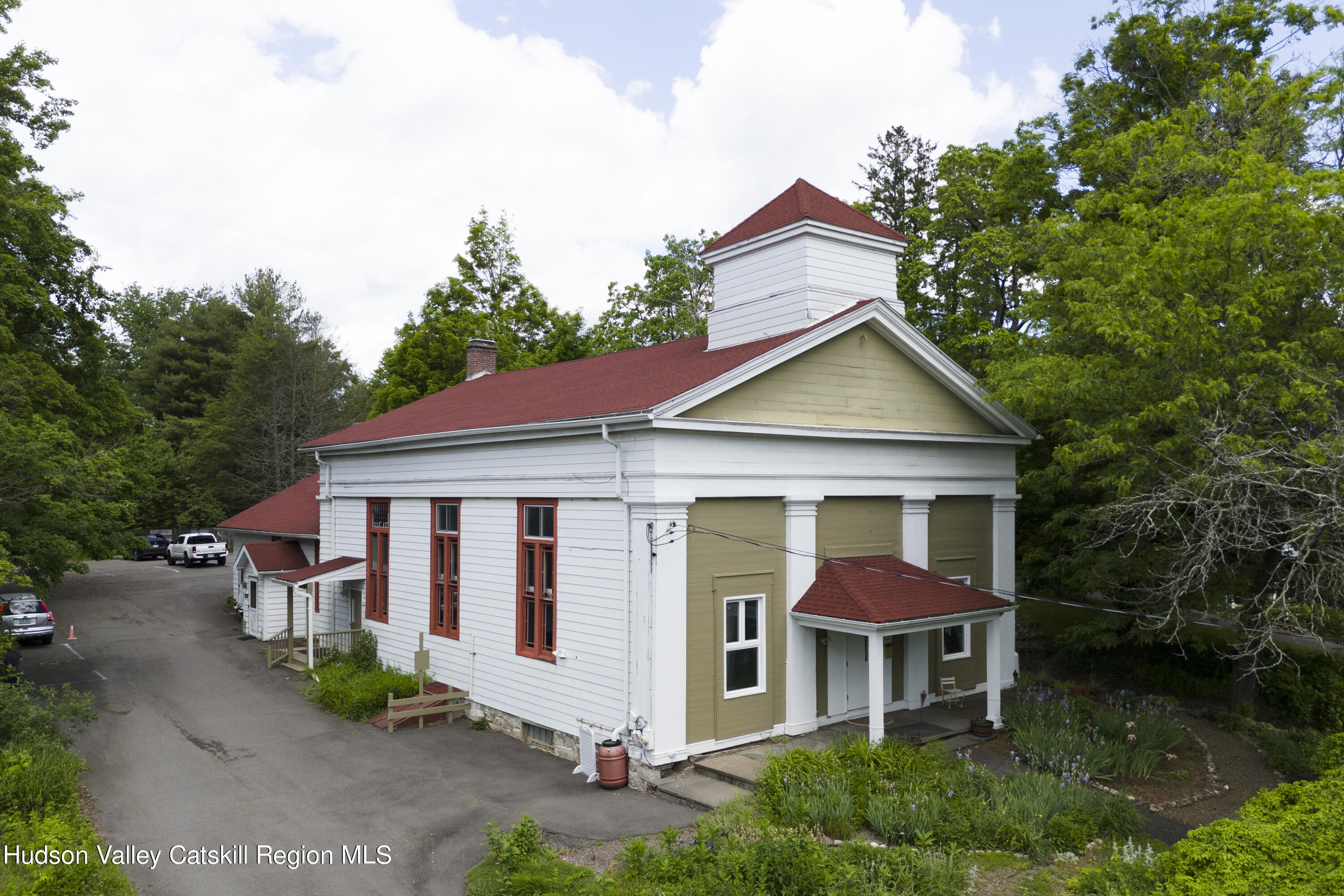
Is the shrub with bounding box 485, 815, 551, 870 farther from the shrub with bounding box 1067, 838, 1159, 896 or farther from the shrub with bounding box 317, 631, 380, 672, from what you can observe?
the shrub with bounding box 317, 631, 380, 672

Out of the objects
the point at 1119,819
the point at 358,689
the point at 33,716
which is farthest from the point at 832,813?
the point at 33,716

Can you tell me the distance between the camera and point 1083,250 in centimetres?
1678

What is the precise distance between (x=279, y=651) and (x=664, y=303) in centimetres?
2395

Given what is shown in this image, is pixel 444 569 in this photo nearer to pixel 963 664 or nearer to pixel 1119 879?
pixel 963 664

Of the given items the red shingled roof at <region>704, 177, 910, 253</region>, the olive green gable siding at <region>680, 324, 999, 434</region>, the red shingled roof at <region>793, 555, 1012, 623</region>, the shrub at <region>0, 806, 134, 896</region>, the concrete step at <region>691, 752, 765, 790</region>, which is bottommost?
the concrete step at <region>691, 752, 765, 790</region>

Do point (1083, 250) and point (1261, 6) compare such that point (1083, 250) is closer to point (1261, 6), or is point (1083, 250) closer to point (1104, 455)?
point (1104, 455)

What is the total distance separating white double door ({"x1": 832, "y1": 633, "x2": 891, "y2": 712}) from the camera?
1567 cm

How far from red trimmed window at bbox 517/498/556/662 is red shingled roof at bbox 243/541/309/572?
41.9ft

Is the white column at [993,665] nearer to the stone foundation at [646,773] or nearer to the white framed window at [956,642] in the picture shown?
the white framed window at [956,642]

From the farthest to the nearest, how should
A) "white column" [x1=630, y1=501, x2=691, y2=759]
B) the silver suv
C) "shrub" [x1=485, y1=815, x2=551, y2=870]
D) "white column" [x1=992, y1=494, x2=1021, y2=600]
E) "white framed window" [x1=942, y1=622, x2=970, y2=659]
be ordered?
the silver suv < "white column" [x1=992, y1=494, x2=1021, y2=600] < "white framed window" [x1=942, y1=622, x2=970, y2=659] < "white column" [x1=630, y1=501, x2=691, y2=759] < "shrub" [x1=485, y1=815, x2=551, y2=870]

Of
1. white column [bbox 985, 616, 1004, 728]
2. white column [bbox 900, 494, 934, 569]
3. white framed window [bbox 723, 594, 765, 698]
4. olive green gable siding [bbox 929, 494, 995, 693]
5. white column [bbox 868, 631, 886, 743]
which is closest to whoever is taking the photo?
white column [bbox 868, 631, 886, 743]

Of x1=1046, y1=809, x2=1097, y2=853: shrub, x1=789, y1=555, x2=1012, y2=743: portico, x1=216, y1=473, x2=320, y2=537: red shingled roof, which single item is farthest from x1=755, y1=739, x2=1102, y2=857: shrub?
x1=216, y1=473, x2=320, y2=537: red shingled roof

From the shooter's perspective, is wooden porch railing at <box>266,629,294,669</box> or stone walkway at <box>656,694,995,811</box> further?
wooden porch railing at <box>266,629,294,669</box>

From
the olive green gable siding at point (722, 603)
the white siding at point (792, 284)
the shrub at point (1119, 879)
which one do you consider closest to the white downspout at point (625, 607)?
the olive green gable siding at point (722, 603)
